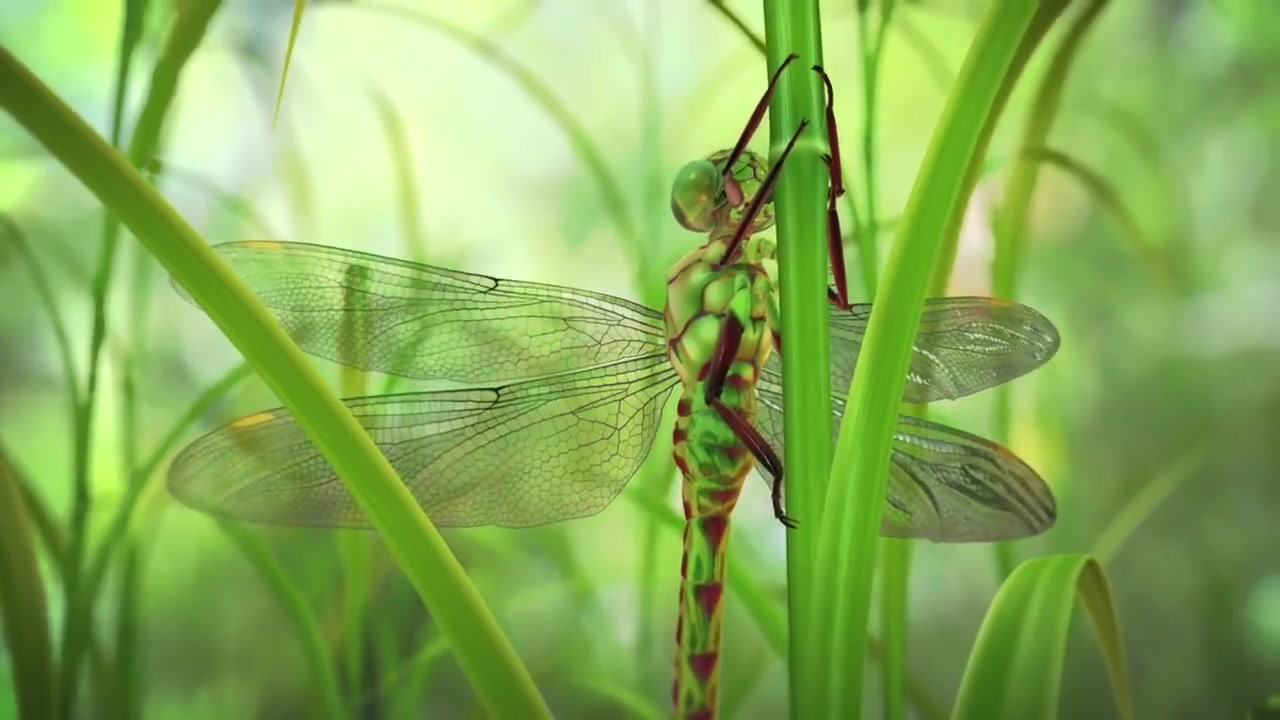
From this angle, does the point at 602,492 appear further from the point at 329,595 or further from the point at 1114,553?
the point at 1114,553

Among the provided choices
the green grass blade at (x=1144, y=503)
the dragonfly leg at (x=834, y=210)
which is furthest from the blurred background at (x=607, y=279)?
the dragonfly leg at (x=834, y=210)

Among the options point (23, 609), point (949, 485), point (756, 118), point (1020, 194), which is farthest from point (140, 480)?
point (1020, 194)

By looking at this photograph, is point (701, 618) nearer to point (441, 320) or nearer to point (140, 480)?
point (441, 320)

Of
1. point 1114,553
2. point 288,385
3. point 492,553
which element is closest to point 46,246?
point 288,385

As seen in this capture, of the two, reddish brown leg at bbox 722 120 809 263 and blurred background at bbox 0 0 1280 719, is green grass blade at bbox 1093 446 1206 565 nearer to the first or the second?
blurred background at bbox 0 0 1280 719

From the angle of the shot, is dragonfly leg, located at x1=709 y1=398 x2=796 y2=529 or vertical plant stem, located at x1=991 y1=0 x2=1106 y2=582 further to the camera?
vertical plant stem, located at x1=991 y1=0 x2=1106 y2=582

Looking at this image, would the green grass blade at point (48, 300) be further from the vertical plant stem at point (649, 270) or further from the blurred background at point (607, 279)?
the vertical plant stem at point (649, 270)

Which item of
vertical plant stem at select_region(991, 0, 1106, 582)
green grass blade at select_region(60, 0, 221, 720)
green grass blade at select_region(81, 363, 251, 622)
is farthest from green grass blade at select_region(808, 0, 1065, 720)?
green grass blade at select_region(60, 0, 221, 720)
